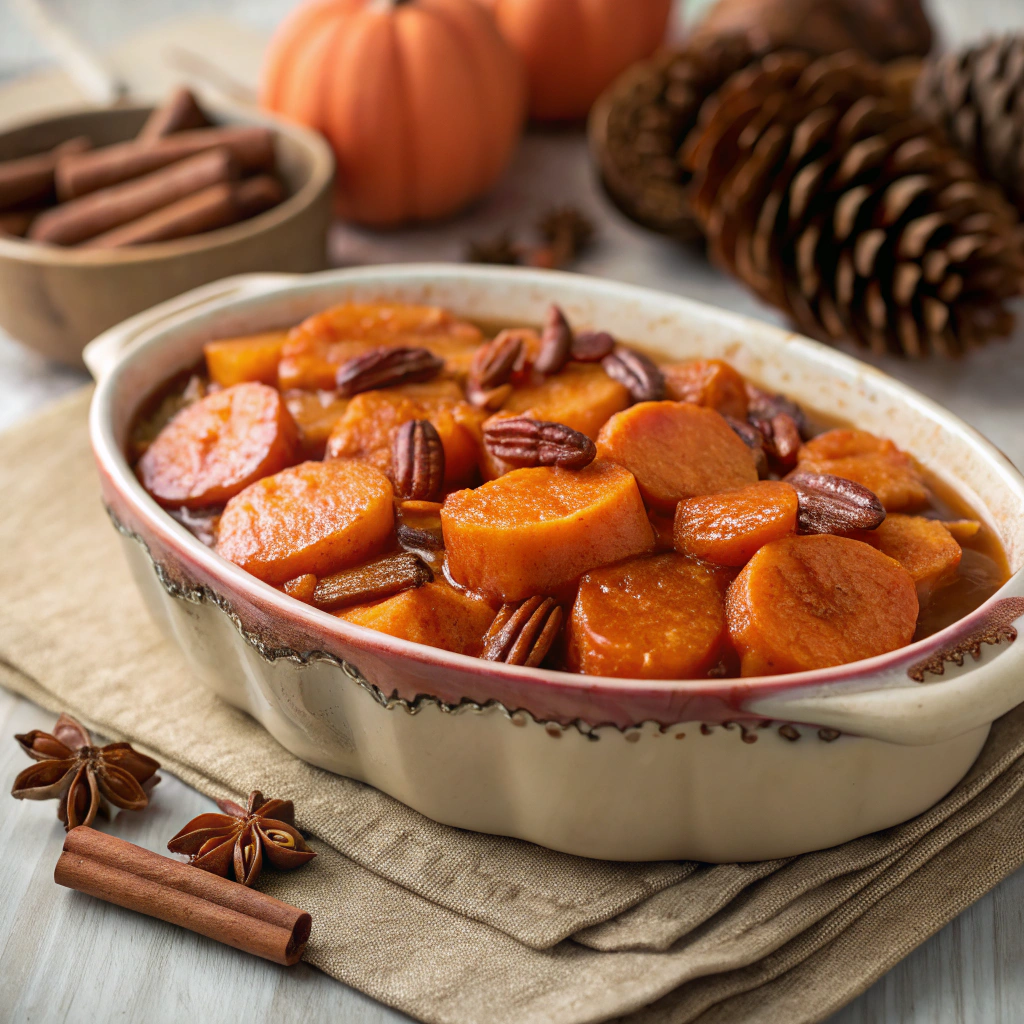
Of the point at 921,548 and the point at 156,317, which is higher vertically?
the point at 156,317

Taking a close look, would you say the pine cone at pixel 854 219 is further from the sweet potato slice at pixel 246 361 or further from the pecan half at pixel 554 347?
the sweet potato slice at pixel 246 361

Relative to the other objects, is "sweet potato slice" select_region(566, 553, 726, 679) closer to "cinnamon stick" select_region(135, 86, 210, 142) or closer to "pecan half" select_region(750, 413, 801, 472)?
"pecan half" select_region(750, 413, 801, 472)

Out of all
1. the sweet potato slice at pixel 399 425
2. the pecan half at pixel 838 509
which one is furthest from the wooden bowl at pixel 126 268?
the pecan half at pixel 838 509

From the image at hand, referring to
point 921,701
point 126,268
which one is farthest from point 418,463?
point 126,268

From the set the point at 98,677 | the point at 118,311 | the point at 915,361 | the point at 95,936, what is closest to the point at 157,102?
the point at 118,311

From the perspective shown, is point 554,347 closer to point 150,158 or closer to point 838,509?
point 838,509

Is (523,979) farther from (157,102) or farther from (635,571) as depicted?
(157,102)

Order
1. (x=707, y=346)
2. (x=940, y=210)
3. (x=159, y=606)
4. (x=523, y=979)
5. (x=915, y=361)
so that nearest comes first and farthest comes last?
1. (x=523, y=979)
2. (x=159, y=606)
3. (x=707, y=346)
4. (x=940, y=210)
5. (x=915, y=361)
